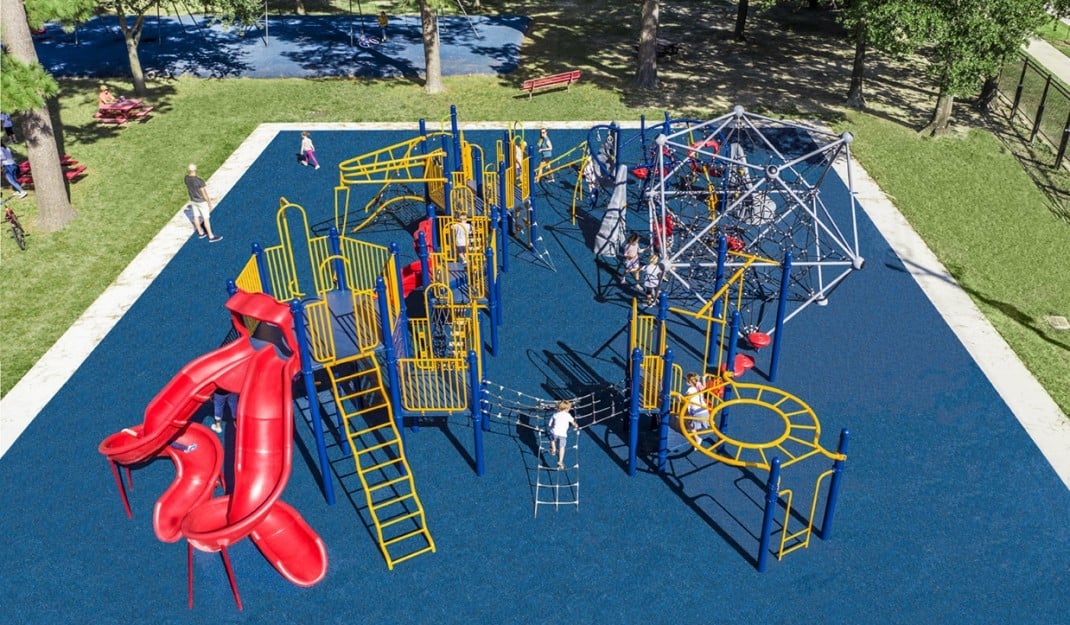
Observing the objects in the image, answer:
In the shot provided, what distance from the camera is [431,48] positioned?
99.1ft

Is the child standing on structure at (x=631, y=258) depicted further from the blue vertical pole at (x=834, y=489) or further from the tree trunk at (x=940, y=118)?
the tree trunk at (x=940, y=118)

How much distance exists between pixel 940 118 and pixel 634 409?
759 inches

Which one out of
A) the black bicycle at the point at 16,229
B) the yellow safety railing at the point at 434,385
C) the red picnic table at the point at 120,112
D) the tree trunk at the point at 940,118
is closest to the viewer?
the yellow safety railing at the point at 434,385

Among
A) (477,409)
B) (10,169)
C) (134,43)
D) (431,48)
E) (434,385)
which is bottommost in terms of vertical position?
(434,385)

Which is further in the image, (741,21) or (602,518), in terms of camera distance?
(741,21)

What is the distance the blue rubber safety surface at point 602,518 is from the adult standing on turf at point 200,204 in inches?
146

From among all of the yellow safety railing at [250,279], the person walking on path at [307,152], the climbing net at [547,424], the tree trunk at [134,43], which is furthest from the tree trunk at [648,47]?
the yellow safety railing at [250,279]

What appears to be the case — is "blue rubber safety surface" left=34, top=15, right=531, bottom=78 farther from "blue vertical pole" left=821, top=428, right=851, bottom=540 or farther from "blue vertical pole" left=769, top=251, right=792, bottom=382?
"blue vertical pole" left=821, top=428, right=851, bottom=540

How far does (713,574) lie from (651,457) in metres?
2.52

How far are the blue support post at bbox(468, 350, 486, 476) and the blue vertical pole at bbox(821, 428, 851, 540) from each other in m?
5.39

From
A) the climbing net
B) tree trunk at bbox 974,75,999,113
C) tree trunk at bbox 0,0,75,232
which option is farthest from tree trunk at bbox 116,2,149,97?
tree trunk at bbox 974,75,999,113

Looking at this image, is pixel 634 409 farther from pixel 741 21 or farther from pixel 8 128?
pixel 741 21

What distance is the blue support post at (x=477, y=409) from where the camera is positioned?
13172 millimetres

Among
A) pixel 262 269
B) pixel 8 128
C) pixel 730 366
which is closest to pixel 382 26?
pixel 8 128
